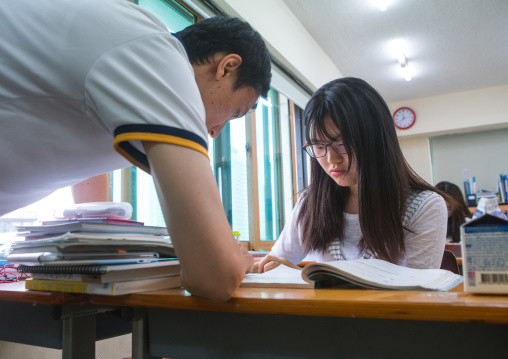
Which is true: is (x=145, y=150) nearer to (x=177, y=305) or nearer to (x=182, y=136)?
(x=182, y=136)

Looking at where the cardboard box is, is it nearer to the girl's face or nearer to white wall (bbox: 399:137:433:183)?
the girl's face

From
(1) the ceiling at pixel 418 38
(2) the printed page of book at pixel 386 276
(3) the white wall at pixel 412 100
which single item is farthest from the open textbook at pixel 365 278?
(1) the ceiling at pixel 418 38

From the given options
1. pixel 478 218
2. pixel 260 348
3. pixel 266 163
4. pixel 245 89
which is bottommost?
pixel 260 348

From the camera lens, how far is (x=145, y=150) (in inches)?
23.3

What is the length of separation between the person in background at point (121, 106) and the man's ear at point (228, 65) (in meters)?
0.25

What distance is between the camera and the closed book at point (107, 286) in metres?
0.70

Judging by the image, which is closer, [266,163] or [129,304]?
[129,304]

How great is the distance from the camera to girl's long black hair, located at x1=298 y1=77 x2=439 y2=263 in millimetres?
1301

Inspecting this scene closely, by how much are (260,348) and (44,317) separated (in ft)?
1.60

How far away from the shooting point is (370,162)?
1350 millimetres

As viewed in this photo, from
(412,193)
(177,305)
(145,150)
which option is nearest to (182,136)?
(145,150)

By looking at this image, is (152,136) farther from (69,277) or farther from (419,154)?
(419,154)

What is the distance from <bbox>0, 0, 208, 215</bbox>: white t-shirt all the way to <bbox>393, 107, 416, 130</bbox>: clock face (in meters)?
5.98

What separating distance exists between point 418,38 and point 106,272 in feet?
14.1
